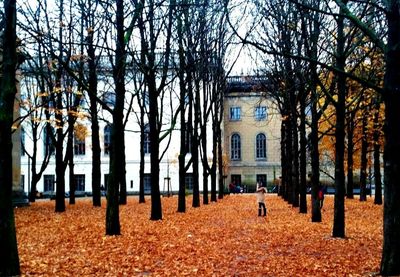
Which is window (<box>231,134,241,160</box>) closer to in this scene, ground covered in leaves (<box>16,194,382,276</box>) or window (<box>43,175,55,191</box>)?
window (<box>43,175,55,191</box>)

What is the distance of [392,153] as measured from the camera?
8.73m

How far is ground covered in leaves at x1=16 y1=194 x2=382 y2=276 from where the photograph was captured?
9.78 metres

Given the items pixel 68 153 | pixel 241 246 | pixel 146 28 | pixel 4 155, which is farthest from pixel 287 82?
pixel 4 155

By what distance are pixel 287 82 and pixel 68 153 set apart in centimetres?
1499

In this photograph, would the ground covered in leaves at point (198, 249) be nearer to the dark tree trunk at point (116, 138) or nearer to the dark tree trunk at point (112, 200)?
the dark tree trunk at point (112, 200)

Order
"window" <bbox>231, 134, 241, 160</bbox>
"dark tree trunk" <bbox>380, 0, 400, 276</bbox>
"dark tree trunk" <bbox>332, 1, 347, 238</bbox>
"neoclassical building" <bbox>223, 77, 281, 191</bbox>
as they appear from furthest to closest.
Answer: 1. "window" <bbox>231, 134, 241, 160</bbox>
2. "neoclassical building" <bbox>223, 77, 281, 191</bbox>
3. "dark tree trunk" <bbox>332, 1, 347, 238</bbox>
4. "dark tree trunk" <bbox>380, 0, 400, 276</bbox>

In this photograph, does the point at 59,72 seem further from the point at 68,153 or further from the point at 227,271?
the point at 227,271

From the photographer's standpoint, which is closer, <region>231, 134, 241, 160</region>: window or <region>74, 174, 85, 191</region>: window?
<region>74, 174, 85, 191</region>: window

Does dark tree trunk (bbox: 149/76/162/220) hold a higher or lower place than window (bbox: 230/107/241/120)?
lower

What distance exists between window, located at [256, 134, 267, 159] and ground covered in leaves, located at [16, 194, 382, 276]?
5700cm

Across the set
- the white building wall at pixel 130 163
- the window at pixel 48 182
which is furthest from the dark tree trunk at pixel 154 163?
the window at pixel 48 182

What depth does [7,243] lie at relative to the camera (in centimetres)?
889

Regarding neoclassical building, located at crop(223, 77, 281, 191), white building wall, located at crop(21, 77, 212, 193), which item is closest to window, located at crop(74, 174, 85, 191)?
white building wall, located at crop(21, 77, 212, 193)

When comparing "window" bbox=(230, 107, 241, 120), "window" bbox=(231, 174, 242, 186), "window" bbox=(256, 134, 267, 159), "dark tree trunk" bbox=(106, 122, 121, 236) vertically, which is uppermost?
"window" bbox=(230, 107, 241, 120)
